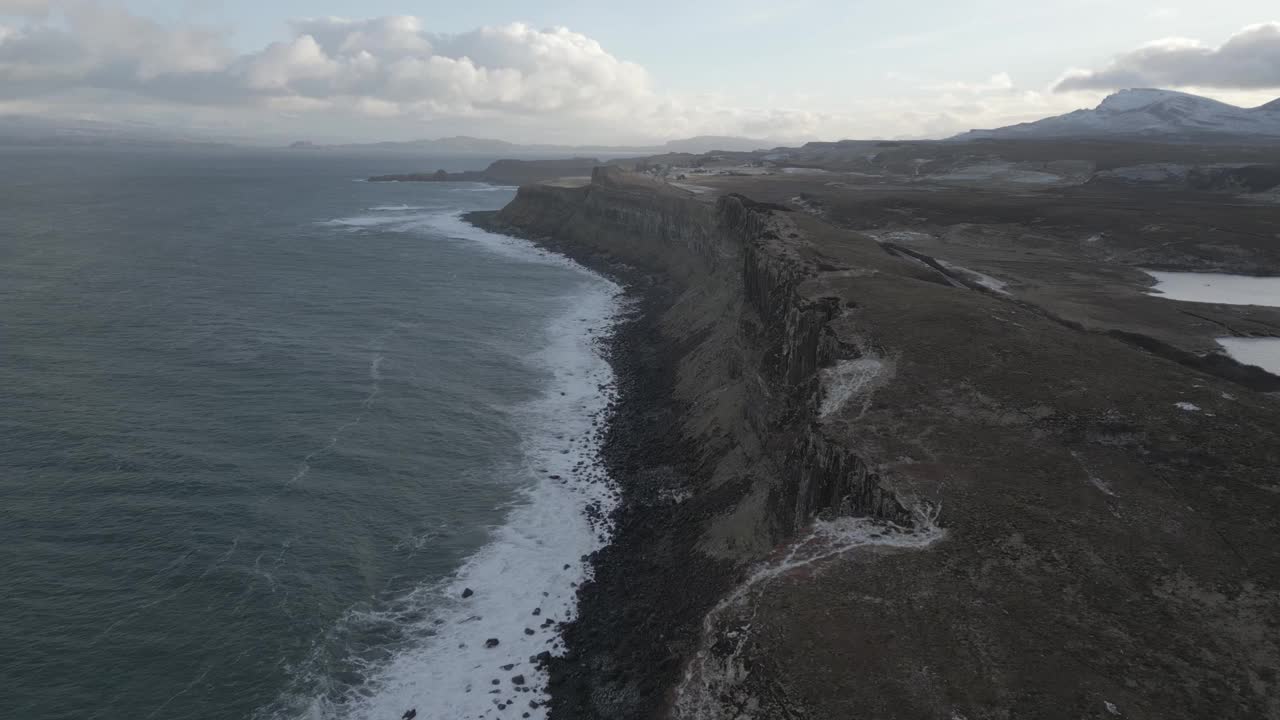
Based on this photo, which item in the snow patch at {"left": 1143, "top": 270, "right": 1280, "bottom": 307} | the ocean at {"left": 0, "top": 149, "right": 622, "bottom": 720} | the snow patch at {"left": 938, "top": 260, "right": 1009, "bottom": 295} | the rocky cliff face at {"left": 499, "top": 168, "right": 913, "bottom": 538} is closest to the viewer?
the ocean at {"left": 0, "top": 149, "right": 622, "bottom": 720}

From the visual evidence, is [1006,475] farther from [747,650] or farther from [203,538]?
[203,538]

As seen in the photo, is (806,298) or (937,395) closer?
(937,395)

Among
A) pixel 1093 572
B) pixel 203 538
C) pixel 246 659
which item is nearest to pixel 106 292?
pixel 203 538

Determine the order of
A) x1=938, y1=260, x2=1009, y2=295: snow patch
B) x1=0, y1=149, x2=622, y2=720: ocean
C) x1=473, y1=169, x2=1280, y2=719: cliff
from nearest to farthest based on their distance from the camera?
x1=473, y1=169, x2=1280, y2=719: cliff, x1=0, y1=149, x2=622, y2=720: ocean, x1=938, y1=260, x2=1009, y2=295: snow patch

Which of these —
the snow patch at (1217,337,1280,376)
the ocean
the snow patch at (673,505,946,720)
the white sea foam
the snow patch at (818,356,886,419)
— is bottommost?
the white sea foam

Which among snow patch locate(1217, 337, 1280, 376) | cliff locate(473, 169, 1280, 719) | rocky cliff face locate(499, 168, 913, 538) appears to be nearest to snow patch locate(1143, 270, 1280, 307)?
snow patch locate(1217, 337, 1280, 376)

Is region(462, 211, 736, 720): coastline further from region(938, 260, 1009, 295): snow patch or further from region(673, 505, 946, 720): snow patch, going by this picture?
region(938, 260, 1009, 295): snow patch

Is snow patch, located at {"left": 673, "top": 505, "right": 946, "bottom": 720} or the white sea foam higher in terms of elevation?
snow patch, located at {"left": 673, "top": 505, "right": 946, "bottom": 720}

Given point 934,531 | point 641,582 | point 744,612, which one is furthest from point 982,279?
point 744,612
